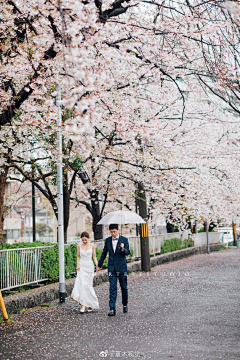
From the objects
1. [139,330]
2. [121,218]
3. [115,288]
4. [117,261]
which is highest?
Result: [121,218]

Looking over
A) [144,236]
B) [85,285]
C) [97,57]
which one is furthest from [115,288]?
[144,236]

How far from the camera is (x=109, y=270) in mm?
8922

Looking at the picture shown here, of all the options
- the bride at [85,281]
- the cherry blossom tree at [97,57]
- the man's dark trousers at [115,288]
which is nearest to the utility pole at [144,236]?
the cherry blossom tree at [97,57]

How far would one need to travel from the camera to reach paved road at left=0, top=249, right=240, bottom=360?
223 inches

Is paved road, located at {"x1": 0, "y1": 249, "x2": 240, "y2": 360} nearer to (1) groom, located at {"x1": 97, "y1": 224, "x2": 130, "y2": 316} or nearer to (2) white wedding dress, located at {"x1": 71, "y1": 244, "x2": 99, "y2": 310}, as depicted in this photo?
(2) white wedding dress, located at {"x1": 71, "y1": 244, "x2": 99, "y2": 310}

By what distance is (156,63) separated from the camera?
857 cm

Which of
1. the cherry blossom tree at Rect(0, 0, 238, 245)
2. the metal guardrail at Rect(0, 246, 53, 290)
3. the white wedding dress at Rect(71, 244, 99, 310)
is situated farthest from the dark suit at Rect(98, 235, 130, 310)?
the metal guardrail at Rect(0, 246, 53, 290)

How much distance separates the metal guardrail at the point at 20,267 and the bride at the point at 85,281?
170cm

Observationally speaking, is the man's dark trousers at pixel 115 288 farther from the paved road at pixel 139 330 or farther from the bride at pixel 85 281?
the bride at pixel 85 281

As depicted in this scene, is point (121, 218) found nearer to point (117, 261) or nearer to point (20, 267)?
point (117, 261)

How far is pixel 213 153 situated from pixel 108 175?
684 cm

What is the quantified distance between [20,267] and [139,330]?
180 inches

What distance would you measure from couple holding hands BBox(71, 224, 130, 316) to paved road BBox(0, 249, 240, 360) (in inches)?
11.5

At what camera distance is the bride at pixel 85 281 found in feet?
30.1
